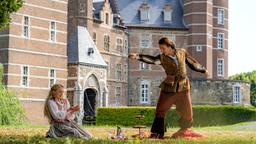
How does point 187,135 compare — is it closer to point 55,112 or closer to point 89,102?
point 55,112

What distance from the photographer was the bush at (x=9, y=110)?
28.1 m

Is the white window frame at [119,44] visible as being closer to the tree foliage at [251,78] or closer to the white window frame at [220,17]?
the white window frame at [220,17]

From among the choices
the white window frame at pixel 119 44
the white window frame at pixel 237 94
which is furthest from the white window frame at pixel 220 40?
the white window frame at pixel 119 44

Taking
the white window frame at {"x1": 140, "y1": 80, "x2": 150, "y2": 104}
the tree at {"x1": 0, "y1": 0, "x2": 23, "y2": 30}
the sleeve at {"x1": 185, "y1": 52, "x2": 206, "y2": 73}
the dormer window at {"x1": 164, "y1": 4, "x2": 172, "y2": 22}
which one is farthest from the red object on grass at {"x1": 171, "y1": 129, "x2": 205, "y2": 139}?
the dormer window at {"x1": 164, "y1": 4, "x2": 172, "y2": 22}

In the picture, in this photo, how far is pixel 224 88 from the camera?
179ft

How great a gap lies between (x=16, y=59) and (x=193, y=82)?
22.1m

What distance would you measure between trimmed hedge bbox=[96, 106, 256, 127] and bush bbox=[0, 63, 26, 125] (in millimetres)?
6592

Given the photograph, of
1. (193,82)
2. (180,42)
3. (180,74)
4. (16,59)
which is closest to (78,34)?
(16,59)

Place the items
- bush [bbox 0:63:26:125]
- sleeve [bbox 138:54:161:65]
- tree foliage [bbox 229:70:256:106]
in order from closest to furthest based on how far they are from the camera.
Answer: sleeve [bbox 138:54:161:65]
bush [bbox 0:63:26:125]
tree foliage [bbox 229:70:256:106]

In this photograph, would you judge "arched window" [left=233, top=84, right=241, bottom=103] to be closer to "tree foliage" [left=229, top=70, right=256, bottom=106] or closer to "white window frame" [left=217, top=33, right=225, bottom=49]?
"white window frame" [left=217, top=33, right=225, bottom=49]

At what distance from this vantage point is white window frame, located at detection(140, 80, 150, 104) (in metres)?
59.3

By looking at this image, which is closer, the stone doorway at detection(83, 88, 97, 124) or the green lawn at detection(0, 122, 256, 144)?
the green lawn at detection(0, 122, 256, 144)

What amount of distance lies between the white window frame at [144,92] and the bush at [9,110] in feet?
99.0

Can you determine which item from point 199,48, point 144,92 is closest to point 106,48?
point 144,92
